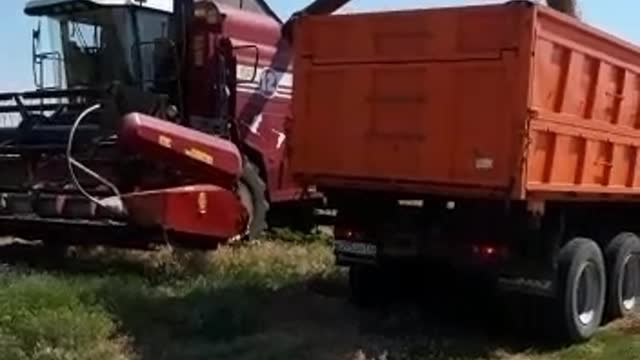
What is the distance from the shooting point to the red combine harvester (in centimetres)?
961

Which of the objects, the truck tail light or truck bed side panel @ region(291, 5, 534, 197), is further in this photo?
the truck tail light

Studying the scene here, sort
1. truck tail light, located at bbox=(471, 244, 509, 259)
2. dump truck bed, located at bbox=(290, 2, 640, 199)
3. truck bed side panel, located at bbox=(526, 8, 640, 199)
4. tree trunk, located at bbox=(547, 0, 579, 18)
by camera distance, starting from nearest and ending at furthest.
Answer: dump truck bed, located at bbox=(290, 2, 640, 199), truck bed side panel, located at bbox=(526, 8, 640, 199), truck tail light, located at bbox=(471, 244, 509, 259), tree trunk, located at bbox=(547, 0, 579, 18)

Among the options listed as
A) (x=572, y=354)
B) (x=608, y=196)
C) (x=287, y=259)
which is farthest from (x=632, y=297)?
(x=287, y=259)

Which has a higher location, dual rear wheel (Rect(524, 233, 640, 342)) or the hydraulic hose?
the hydraulic hose

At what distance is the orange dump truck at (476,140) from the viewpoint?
7754 mm

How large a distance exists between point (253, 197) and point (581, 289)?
3.93m

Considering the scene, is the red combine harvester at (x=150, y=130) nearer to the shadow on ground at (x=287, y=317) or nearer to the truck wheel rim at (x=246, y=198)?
the truck wheel rim at (x=246, y=198)

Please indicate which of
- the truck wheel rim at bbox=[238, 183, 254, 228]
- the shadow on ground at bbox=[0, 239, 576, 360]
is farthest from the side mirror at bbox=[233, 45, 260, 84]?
the shadow on ground at bbox=[0, 239, 576, 360]

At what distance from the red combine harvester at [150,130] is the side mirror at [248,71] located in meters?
0.01

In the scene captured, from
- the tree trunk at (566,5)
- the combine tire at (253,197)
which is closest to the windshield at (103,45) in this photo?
the combine tire at (253,197)

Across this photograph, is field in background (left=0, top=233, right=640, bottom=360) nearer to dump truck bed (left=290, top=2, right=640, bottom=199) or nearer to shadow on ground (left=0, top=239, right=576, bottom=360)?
shadow on ground (left=0, top=239, right=576, bottom=360)

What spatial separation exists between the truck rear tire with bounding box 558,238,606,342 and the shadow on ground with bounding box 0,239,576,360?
254 millimetres

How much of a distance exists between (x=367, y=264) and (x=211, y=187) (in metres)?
1.86

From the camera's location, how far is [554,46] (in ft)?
26.0
